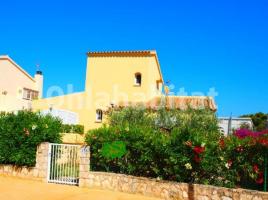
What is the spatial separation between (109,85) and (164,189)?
21.1 metres

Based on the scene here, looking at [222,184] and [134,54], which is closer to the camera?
[222,184]

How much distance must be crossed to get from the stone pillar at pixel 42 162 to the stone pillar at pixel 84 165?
1640mm

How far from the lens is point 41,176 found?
13.4m

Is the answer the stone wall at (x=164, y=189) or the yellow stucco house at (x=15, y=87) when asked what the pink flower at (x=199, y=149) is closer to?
the stone wall at (x=164, y=189)

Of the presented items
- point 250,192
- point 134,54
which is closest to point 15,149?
point 250,192

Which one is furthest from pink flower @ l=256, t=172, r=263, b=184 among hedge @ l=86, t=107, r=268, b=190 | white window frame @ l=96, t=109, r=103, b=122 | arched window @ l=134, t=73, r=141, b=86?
white window frame @ l=96, t=109, r=103, b=122

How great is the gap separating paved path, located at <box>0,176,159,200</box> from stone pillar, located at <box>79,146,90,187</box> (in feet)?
1.10

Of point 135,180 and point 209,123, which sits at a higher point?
point 209,123

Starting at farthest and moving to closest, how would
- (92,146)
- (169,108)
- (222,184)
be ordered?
(169,108) → (92,146) → (222,184)

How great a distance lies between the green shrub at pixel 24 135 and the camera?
13844 millimetres

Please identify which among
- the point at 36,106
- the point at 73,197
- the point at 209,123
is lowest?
the point at 73,197

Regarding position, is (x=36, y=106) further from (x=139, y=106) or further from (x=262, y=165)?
(x=262, y=165)

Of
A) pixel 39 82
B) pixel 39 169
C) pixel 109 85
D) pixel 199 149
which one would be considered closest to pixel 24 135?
pixel 39 169

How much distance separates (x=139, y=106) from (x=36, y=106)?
1645 centimetres
